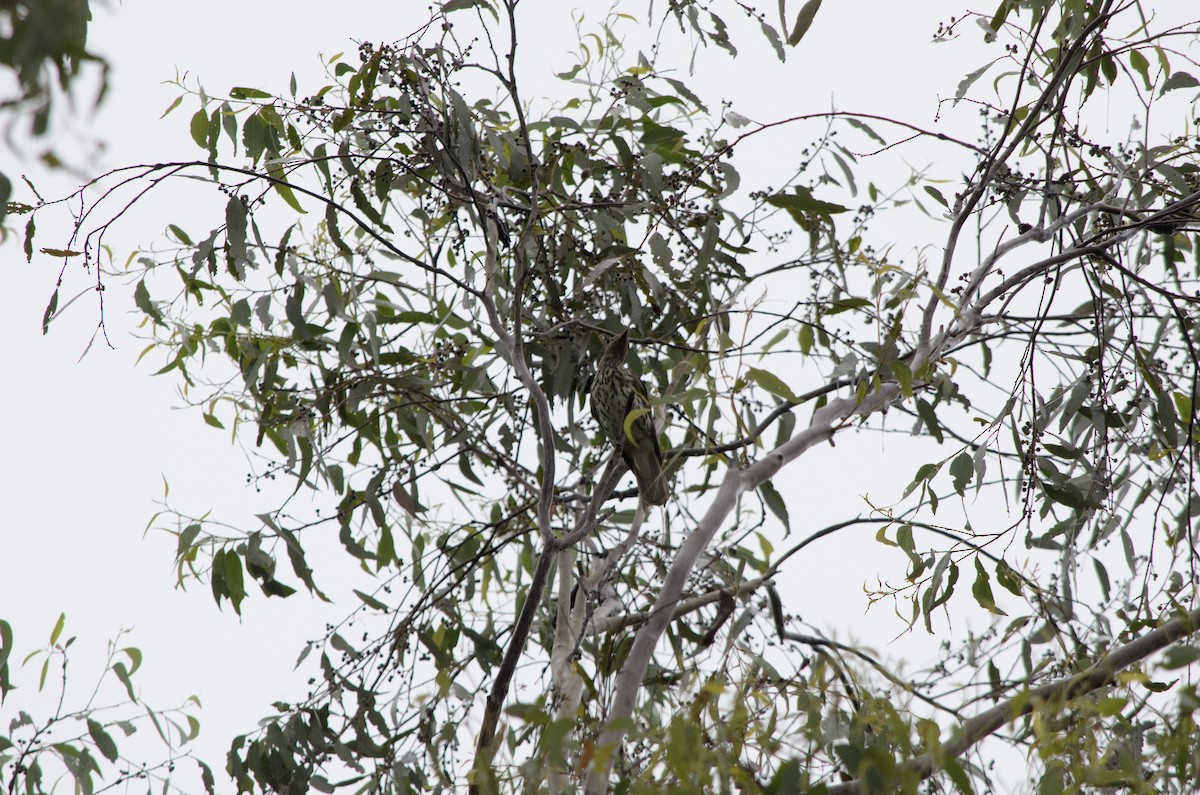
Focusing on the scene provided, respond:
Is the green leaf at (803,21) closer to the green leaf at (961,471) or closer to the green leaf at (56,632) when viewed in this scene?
the green leaf at (961,471)

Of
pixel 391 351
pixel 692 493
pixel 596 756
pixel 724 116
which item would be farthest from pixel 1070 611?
pixel 391 351

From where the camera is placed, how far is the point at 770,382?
4.97 ft

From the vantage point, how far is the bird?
90.6 inches

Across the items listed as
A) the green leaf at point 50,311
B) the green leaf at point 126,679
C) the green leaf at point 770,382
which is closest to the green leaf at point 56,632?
the green leaf at point 126,679

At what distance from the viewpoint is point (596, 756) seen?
108 cm

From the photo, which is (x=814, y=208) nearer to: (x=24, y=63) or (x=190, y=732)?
(x=24, y=63)

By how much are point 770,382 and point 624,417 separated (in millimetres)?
893

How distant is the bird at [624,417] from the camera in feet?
7.55

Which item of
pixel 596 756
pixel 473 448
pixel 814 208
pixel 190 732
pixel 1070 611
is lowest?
pixel 596 756

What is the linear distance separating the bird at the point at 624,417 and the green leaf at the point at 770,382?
2.27 feet

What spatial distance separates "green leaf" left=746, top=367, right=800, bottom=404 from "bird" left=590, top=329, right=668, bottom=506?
69cm

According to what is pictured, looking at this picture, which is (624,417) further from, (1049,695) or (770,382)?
(1049,695)

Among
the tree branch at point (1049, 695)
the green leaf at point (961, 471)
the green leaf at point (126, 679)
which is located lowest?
the tree branch at point (1049, 695)

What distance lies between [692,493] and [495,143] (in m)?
1.12
